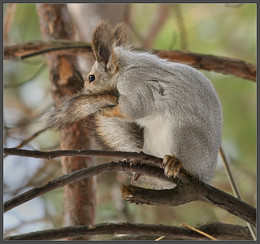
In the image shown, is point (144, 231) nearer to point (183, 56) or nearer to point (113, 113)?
point (113, 113)

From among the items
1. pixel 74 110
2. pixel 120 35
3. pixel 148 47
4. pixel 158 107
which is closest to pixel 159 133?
pixel 158 107

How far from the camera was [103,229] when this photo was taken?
0.92 m

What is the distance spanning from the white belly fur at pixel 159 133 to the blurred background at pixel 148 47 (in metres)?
0.61

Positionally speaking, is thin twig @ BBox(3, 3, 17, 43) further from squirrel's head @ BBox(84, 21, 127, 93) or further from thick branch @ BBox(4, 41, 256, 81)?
squirrel's head @ BBox(84, 21, 127, 93)

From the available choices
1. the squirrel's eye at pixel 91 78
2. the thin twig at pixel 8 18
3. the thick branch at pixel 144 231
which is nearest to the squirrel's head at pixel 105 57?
the squirrel's eye at pixel 91 78

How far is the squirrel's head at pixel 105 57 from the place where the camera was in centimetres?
116

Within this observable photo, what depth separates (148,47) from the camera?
234cm

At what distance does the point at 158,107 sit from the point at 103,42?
0.82 ft

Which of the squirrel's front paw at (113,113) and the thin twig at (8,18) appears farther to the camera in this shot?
the thin twig at (8,18)

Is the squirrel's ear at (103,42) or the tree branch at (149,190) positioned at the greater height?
the squirrel's ear at (103,42)

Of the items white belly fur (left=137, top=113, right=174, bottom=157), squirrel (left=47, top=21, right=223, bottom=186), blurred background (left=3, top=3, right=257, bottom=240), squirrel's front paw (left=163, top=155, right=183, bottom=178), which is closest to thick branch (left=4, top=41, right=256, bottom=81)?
blurred background (left=3, top=3, right=257, bottom=240)

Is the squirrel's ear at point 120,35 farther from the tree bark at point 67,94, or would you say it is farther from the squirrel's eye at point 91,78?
the tree bark at point 67,94

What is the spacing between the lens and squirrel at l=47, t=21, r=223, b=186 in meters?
1.06

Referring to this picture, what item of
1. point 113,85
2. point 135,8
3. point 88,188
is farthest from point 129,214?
point 135,8
